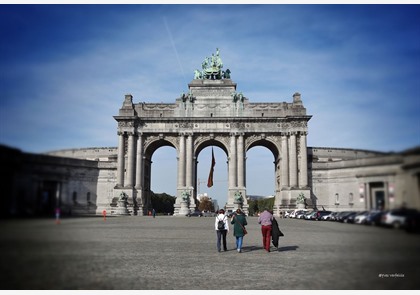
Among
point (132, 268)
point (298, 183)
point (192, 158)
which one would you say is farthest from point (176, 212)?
point (132, 268)

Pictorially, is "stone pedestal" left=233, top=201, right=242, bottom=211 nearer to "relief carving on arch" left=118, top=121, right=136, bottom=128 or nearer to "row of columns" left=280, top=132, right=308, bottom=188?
"row of columns" left=280, top=132, right=308, bottom=188

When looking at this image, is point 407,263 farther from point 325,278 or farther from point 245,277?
point 245,277

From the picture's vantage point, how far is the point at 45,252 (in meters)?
3.11

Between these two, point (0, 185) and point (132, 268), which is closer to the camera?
point (0, 185)

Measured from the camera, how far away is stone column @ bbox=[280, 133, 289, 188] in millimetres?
63594

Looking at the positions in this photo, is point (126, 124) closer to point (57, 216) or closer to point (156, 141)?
point (156, 141)

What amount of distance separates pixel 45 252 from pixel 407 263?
3001 millimetres

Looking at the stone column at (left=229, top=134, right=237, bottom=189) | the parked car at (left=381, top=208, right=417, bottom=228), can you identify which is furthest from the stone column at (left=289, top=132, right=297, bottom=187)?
the parked car at (left=381, top=208, right=417, bottom=228)

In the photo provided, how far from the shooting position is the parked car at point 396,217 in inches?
116

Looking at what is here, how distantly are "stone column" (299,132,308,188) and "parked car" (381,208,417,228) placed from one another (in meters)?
59.6

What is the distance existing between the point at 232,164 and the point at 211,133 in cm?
636

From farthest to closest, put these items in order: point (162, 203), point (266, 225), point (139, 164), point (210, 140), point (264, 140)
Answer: point (162, 203) < point (210, 140) < point (264, 140) < point (139, 164) < point (266, 225)

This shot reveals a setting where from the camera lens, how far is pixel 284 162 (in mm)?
64062

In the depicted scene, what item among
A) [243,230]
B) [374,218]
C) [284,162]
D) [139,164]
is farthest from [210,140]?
[374,218]
